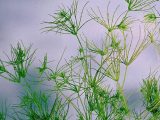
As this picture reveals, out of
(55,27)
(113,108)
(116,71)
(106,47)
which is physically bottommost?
(113,108)

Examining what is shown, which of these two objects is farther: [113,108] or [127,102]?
[113,108]

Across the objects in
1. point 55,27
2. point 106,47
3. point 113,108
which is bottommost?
point 113,108

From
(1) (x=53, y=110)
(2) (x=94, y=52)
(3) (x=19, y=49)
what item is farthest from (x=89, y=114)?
(3) (x=19, y=49)

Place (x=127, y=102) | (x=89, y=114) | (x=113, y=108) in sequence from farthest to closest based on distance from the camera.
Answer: (x=113, y=108) < (x=127, y=102) < (x=89, y=114)

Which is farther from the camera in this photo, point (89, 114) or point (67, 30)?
point (67, 30)

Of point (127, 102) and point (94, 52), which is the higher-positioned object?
point (94, 52)

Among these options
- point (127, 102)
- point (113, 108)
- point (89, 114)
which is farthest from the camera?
point (113, 108)

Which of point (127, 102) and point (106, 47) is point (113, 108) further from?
point (106, 47)

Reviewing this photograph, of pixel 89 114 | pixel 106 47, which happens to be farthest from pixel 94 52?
pixel 89 114

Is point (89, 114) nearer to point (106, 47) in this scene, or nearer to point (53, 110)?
point (53, 110)
